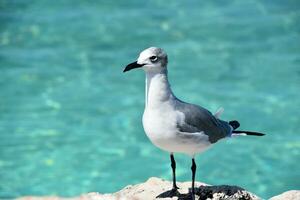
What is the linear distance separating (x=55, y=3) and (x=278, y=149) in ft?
17.4

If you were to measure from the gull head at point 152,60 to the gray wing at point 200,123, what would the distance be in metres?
0.26

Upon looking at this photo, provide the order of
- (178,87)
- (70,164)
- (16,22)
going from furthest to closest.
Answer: (16,22) < (178,87) < (70,164)

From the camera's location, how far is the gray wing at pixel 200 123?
3986 mm

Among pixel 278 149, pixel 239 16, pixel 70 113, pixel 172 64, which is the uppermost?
pixel 239 16

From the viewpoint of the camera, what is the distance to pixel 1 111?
8.45 metres

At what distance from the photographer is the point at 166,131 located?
3836 millimetres

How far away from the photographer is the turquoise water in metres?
7.43

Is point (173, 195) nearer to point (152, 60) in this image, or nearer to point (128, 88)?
point (152, 60)

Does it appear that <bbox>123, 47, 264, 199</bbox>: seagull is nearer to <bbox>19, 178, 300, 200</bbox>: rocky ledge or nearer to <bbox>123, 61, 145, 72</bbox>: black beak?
<bbox>123, 61, 145, 72</bbox>: black beak

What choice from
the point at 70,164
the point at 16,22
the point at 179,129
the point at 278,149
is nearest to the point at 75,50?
the point at 16,22

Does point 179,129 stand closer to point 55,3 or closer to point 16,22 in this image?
point 16,22

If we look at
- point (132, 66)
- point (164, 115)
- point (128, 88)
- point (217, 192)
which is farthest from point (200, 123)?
point (128, 88)

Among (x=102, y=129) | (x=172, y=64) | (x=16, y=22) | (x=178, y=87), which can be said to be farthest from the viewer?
(x=16, y=22)

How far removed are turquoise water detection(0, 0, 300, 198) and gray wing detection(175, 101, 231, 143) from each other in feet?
9.92
